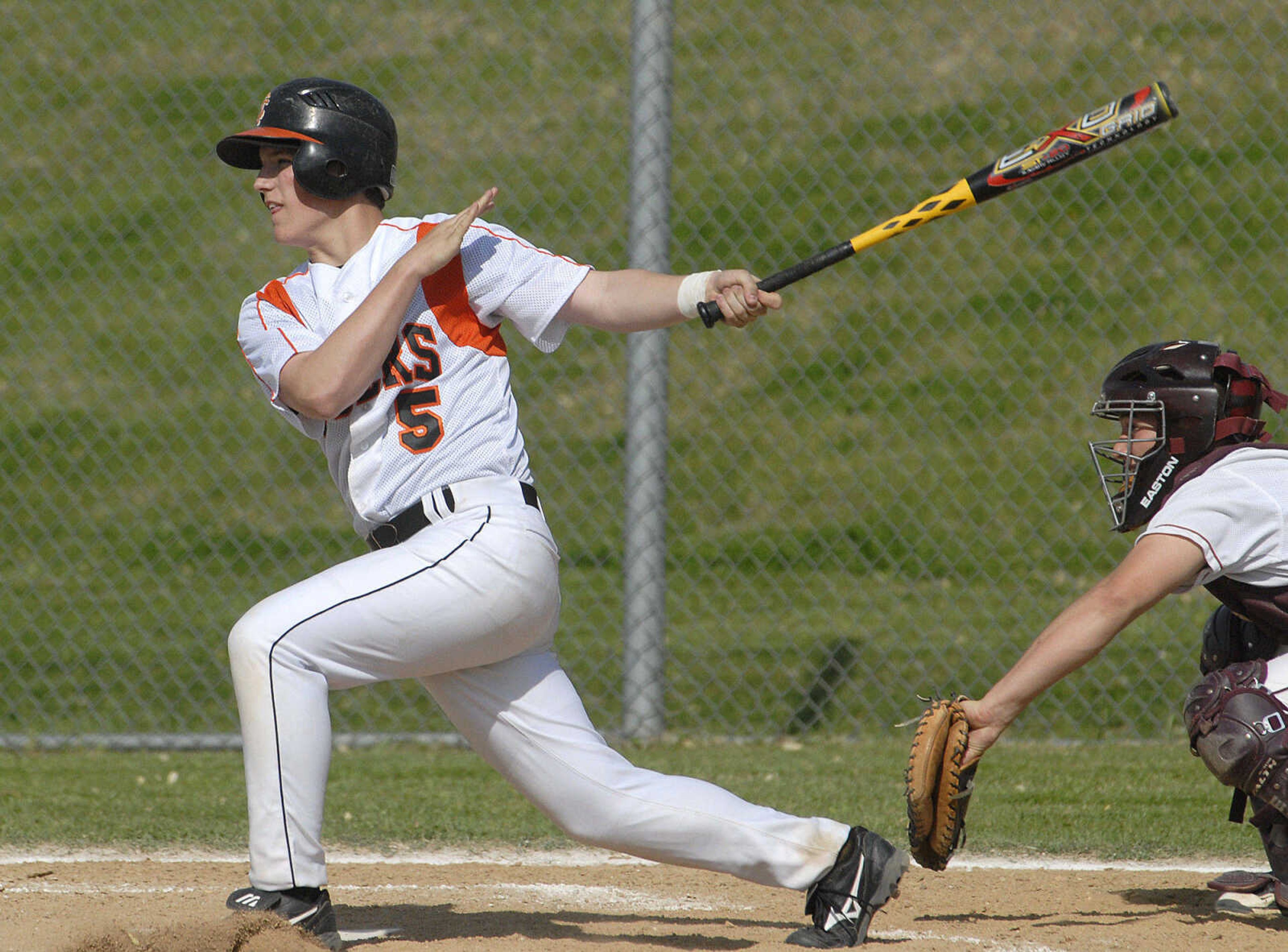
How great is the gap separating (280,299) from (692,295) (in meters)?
0.85

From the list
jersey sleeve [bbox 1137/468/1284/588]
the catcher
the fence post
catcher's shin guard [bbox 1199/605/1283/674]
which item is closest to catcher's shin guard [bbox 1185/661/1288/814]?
the catcher

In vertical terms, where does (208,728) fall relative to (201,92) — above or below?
below

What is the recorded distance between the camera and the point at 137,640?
20.4 ft

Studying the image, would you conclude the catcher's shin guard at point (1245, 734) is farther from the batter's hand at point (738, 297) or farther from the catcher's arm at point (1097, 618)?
the batter's hand at point (738, 297)

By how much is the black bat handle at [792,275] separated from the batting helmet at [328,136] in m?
0.75

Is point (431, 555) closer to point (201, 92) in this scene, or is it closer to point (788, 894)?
point (788, 894)

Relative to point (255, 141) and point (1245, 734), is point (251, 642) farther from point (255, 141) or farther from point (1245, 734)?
point (1245, 734)

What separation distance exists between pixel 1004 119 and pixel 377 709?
5450 millimetres

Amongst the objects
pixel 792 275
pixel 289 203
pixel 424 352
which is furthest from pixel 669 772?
pixel 289 203

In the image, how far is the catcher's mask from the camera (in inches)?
120

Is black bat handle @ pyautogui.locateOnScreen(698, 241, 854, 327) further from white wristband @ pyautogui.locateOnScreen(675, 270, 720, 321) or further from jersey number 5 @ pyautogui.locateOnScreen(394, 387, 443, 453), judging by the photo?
jersey number 5 @ pyautogui.locateOnScreen(394, 387, 443, 453)

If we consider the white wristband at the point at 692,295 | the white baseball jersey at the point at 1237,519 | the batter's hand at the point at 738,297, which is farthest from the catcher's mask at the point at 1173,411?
the white wristband at the point at 692,295

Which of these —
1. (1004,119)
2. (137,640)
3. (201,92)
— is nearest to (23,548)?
(137,640)

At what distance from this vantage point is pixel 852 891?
2.74 meters
